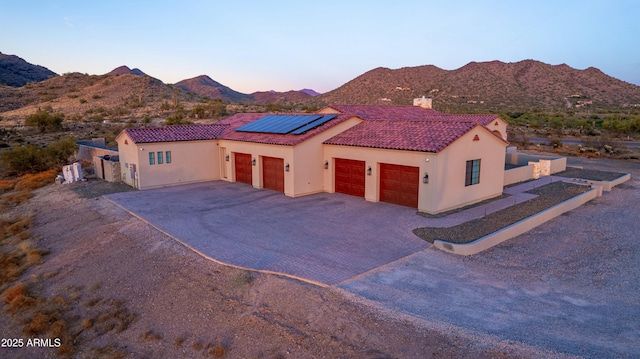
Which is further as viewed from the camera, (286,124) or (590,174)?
(590,174)

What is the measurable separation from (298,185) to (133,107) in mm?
55726

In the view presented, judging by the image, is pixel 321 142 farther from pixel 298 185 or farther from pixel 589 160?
pixel 589 160

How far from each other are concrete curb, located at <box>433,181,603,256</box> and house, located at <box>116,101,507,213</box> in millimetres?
3093

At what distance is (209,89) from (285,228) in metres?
116

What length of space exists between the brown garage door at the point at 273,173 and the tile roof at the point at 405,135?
8.67ft

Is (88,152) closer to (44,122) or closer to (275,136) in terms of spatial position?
(275,136)

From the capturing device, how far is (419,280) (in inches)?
421

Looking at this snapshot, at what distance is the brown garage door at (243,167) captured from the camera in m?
23.9

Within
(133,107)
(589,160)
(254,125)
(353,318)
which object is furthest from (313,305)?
(133,107)

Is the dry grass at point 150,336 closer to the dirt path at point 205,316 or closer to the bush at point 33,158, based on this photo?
the dirt path at point 205,316

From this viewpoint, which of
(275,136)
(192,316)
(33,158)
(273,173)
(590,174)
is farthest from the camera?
(33,158)

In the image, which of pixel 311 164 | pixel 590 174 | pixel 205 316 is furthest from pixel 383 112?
pixel 205 316

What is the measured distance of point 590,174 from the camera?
88.1 ft

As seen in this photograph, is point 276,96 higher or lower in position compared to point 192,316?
higher
